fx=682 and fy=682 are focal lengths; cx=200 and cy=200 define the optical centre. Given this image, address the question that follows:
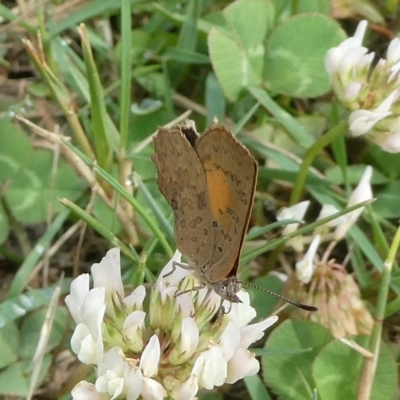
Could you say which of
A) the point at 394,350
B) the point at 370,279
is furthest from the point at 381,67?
the point at 394,350

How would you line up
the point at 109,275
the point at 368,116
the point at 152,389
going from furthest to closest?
1. the point at 368,116
2. the point at 109,275
3. the point at 152,389

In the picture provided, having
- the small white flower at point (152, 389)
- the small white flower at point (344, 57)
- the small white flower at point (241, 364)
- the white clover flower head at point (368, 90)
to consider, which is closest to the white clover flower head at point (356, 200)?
the white clover flower head at point (368, 90)

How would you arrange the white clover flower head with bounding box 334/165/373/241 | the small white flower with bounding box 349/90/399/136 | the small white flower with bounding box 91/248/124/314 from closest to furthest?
1. the small white flower with bounding box 91/248/124/314
2. the small white flower with bounding box 349/90/399/136
3. the white clover flower head with bounding box 334/165/373/241

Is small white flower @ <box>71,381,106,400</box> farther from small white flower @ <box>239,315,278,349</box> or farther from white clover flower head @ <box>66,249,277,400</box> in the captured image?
small white flower @ <box>239,315,278,349</box>

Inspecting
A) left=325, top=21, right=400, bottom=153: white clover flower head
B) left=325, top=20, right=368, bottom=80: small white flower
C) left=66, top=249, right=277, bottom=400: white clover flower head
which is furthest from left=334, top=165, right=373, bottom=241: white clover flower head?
left=66, top=249, right=277, bottom=400: white clover flower head

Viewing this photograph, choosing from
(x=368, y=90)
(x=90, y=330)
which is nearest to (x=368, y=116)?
(x=368, y=90)

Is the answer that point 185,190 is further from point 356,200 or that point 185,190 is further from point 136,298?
point 356,200
